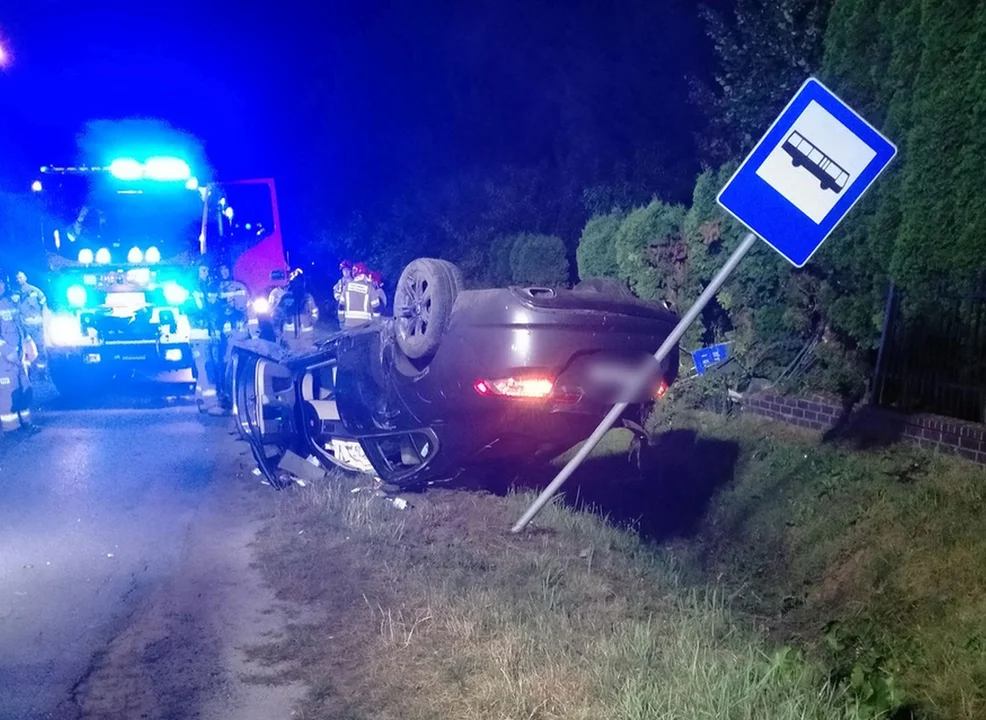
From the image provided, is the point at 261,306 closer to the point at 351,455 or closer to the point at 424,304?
the point at 351,455

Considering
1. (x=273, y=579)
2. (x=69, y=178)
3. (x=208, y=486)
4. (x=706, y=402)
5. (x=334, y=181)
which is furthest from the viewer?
(x=334, y=181)

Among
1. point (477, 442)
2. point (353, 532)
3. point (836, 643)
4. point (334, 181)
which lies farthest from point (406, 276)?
point (334, 181)

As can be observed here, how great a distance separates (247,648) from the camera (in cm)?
542

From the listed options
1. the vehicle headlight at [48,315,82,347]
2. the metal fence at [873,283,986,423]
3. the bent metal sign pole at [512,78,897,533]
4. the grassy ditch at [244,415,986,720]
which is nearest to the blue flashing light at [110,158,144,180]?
the vehicle headlight at [48,315,82,347]

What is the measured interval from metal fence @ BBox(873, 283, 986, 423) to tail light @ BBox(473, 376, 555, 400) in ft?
11.3

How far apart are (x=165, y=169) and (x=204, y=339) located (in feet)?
9.54

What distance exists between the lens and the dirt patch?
4.71 m

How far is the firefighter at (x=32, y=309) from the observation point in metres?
13.6

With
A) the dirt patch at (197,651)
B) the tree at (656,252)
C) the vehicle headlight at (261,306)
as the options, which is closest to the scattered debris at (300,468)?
the dirt patch at (197,651)

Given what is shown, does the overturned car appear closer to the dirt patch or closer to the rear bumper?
the dirt patch

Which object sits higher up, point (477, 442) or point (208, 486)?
point (477, 442)

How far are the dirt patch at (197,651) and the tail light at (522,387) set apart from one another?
5.86ft

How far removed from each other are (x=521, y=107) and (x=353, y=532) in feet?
51.2

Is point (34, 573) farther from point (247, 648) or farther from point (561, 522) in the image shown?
point (561, 522)
